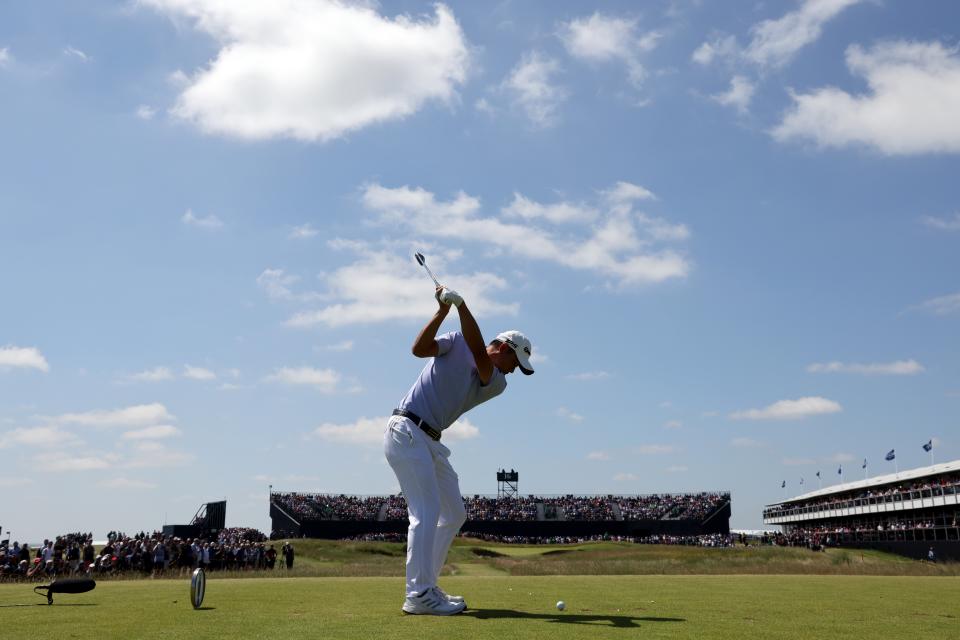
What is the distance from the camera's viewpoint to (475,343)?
26.3ft

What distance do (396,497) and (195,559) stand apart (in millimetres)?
62698

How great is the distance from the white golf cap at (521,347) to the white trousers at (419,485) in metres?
1.23

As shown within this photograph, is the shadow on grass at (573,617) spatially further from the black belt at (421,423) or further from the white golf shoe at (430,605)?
the black belt at (421,423)

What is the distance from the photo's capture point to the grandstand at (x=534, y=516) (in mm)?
86250

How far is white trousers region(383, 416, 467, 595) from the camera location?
8172 millimetres

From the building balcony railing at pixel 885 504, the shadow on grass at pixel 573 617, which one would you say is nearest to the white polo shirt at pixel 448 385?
the shadow on grass at pixel 573 617

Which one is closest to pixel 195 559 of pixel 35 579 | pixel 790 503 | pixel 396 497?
pixel 35 579

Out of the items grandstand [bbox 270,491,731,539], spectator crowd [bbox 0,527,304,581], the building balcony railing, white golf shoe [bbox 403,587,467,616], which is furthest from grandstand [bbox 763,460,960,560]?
white golf shoe [bbox 403,587,467,616]

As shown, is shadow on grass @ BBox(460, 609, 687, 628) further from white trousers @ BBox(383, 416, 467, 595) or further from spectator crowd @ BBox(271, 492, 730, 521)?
spectator crowd @ BBox(271, 492, 730, 521)

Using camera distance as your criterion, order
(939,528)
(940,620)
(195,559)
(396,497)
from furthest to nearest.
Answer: (396,497) < (939,528) < (195,559) < (940,620)

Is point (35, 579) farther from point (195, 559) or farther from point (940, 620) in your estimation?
point (940, 620)

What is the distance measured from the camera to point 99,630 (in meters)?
6.90

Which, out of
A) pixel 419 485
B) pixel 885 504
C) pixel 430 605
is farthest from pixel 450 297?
pixel 885 504

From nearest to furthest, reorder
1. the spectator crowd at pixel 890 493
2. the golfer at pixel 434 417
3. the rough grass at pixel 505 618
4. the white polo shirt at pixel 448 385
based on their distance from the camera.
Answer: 1. the rough grass at pixel 505 618
2. the golfer at pixel 434 417
3. the white polo shirt at pixel 448 385
4. the spectator crowd at pixel 890 493
